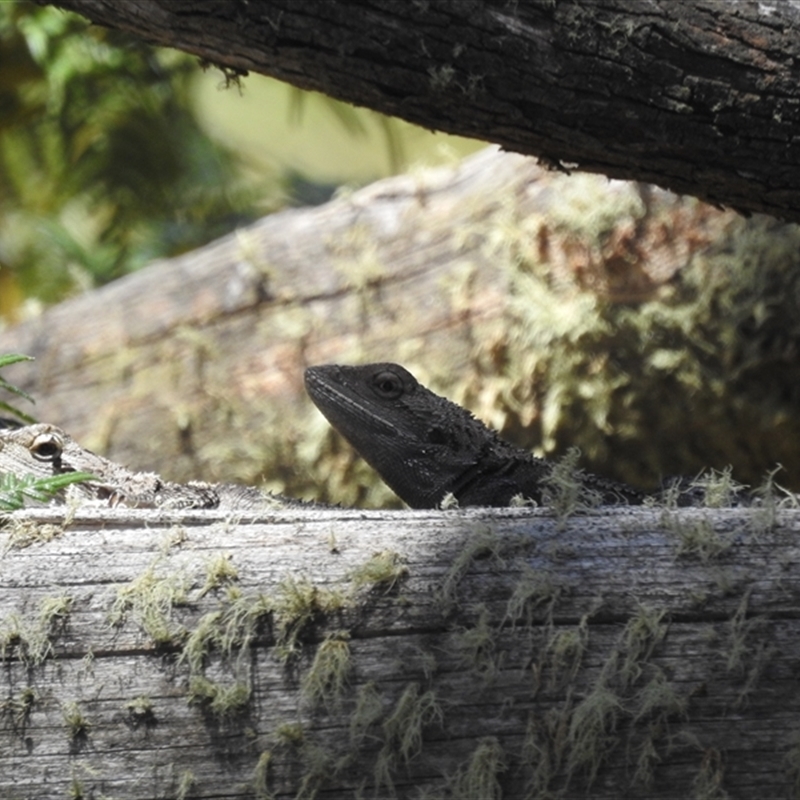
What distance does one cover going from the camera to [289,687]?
2.33 m

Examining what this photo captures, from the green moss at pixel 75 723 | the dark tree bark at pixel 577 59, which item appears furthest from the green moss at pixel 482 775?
the dark tree bark at pixel 577 59

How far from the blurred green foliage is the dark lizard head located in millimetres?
5828

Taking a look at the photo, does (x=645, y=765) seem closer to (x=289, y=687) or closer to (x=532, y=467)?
(x=289, y=687)

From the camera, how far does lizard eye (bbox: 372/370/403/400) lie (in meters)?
4.08

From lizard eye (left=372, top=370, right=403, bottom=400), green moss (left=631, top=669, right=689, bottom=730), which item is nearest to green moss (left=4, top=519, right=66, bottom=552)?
green moss (left=631, top=669, right=689, bottom=730)

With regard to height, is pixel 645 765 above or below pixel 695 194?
below

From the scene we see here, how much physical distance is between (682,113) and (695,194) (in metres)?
0.35

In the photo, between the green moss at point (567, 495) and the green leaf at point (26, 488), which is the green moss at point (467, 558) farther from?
the green leaf at point (26, 488)

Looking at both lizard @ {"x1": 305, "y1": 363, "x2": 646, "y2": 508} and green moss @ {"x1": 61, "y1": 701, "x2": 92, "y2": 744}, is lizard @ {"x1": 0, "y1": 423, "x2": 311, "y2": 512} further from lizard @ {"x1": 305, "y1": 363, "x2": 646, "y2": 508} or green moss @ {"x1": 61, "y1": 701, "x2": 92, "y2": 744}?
green moss @ {"x1": 61, "y1": 701, "x2": 92, "y2": 744}

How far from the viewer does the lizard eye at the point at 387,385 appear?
4.08 m

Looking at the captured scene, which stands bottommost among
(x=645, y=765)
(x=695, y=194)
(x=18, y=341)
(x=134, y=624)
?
(x=18, y=341)

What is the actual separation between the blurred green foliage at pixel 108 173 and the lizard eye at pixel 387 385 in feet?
19.2

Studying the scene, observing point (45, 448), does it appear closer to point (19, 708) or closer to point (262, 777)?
point (19, 708)

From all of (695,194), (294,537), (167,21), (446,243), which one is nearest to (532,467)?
(695,194)
